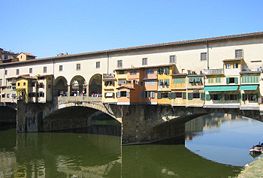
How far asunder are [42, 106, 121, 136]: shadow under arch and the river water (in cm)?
758

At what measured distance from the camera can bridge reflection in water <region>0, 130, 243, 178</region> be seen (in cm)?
2916

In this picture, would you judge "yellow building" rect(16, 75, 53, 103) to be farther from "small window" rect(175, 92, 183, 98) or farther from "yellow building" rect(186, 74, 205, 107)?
"yellow building" rect(186, 74, 205, 107)

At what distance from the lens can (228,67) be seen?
32562 millimetres

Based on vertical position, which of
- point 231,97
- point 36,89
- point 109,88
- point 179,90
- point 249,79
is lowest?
point 231,97

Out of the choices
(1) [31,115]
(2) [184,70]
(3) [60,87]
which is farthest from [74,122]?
(2) [184,70]

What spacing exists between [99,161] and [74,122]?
28.1m

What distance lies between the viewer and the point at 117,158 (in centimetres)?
3531

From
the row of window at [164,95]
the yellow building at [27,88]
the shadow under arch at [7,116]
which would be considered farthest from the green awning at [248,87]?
the shadow under arch at [7,116]

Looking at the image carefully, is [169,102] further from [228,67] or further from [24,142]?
[24,142]

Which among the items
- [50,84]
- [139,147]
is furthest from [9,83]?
[139,147]

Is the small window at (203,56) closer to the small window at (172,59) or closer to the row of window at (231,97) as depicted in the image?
the small window at (172,59)

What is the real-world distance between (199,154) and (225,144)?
7813mm

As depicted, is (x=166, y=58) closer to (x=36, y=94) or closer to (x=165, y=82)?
(x=165, y=82)

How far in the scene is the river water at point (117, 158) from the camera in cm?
2925
